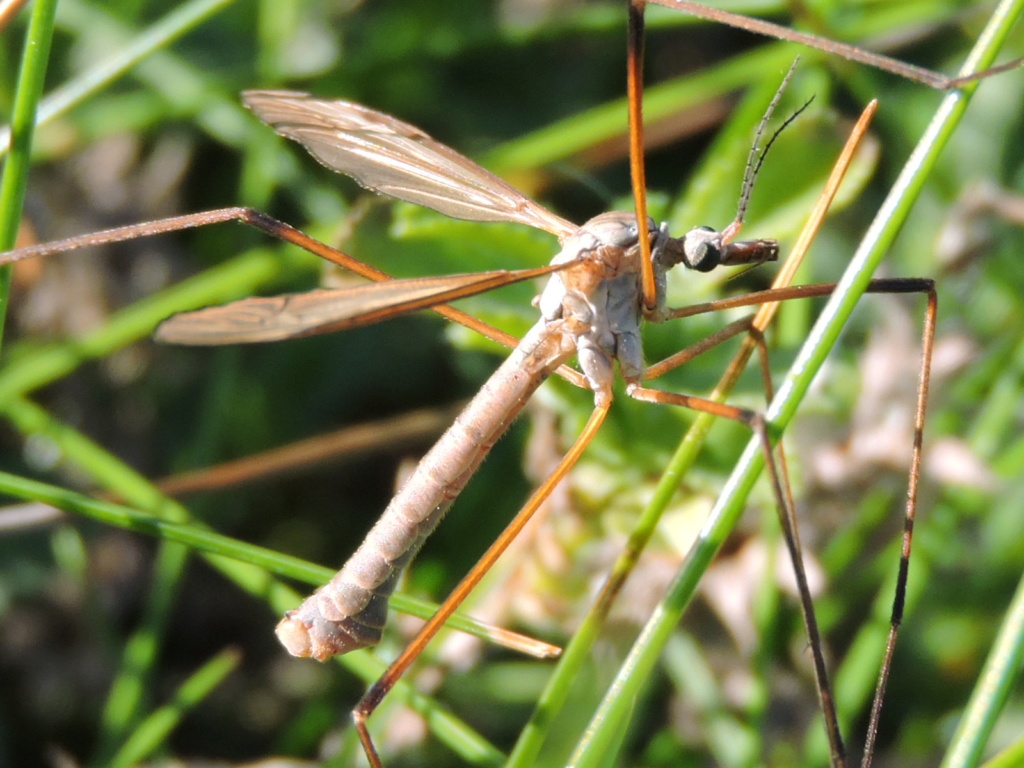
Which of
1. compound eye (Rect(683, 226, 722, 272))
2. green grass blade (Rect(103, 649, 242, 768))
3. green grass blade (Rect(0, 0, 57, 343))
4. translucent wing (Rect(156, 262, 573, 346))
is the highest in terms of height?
compound eye (Rect(683, 226, 722, 272))

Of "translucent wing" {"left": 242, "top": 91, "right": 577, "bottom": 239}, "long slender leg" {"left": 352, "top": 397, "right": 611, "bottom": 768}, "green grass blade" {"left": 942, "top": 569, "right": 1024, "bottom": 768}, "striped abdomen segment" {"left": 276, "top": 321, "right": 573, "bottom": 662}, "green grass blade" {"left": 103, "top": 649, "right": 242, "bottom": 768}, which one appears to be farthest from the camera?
"green grass blade" {"left": 103, "top": 649, "right": 242, "bottom": 768}

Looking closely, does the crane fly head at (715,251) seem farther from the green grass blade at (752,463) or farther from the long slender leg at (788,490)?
the green grass blade at (752,463)

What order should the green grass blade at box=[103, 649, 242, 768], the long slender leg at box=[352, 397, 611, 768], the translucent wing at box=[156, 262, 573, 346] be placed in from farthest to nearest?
the green grass blade at box=[103, 649, 242, 768] < the long slender leg at box=[352, 397, 611, 768] < the translucent wing at box=[156, 262, 573, 346]

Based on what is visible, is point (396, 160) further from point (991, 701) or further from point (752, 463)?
point (991, 701)

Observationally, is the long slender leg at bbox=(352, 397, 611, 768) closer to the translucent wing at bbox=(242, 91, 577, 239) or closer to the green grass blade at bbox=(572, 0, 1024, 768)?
the green grass blade at bbox=(572, 0, 1024, 768)

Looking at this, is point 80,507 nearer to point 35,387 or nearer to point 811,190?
point 35,387

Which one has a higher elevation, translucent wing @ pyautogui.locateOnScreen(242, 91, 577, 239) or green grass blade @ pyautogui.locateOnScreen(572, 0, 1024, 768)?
translucent wing @ pyautogui.locateOnScreen(242, 91, 577, 239)

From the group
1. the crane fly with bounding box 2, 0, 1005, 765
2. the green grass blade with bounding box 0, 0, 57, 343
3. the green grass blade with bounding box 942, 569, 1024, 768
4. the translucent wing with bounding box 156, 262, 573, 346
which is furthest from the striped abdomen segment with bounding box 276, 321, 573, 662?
the green grass blade with bounding box 942, 569, 1024, 768

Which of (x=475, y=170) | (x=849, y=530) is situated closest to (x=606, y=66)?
(x=475, y=170)
